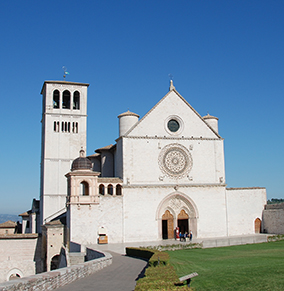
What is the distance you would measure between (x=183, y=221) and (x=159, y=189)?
4.90m

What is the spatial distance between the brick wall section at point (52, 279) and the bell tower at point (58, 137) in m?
28.8

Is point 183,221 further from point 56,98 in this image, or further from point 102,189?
point 56,98

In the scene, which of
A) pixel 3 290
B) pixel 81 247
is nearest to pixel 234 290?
pixel 3 290

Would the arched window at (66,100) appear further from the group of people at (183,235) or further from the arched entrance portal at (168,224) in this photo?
the group of people at (183,235)

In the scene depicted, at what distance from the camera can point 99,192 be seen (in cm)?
4141

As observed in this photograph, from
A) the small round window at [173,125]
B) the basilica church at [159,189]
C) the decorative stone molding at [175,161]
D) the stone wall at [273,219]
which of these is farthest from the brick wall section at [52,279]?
the stone wall at [273,219]

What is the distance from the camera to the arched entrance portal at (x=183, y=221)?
41.5 meters

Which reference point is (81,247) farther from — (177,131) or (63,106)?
(63,106)

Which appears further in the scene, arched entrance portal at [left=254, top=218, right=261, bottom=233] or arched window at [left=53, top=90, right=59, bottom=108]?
arched window at [left=53, top=90, right=59, bottom=108]

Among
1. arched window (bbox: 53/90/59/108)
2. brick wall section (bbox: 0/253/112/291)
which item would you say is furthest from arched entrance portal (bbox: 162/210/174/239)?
brick wall section (bbox: 0/253/112/291)

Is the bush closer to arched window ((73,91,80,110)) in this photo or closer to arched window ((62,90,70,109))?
arched window ((73,91,80,110))

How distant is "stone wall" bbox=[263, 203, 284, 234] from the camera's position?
4181 centimetres

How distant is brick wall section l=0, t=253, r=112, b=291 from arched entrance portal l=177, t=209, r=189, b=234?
916 inches

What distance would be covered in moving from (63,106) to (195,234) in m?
24.5
